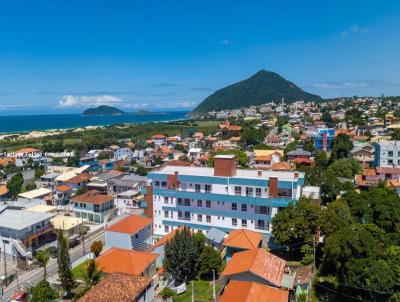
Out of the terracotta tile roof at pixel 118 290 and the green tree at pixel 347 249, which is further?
the green tree at pixel 347 249

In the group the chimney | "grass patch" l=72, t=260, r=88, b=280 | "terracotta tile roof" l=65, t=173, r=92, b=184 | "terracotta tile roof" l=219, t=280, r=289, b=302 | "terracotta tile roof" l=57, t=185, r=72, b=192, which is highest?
the chimney

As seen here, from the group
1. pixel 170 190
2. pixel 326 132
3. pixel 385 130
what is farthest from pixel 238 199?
pixel 385 130

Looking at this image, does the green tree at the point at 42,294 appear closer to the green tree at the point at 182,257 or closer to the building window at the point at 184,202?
the green tree at the point at 182,257

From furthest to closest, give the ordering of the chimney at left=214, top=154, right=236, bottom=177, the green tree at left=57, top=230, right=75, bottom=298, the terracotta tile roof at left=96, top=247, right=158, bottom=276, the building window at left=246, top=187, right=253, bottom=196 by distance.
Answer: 1. the chimney at left=214, top=154, right=236, bottom=177
2. the building window at left=246, top=187, right=253, bottom=196
3. the terracotta tile roof at left=96, top=247, right=158, bottom=276
4. the green tree at left=57, top=230, right=75, bottom=298

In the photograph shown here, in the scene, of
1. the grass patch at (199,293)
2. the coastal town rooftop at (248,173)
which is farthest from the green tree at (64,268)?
the coastal town rooftop at (248,173)

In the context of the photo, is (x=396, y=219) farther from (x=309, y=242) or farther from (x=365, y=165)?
(x=365, y=165)

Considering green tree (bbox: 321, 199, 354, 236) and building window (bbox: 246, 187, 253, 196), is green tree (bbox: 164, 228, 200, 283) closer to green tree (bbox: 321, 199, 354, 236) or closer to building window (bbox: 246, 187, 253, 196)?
building window (bbox: 246, 187, 253, 196)

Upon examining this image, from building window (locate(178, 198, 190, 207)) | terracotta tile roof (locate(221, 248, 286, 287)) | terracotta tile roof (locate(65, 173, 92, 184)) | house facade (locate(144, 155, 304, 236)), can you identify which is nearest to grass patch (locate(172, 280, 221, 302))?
terracotta tile roof (locate(221, 248, 286, 287))
